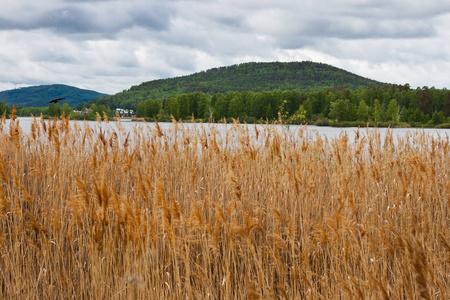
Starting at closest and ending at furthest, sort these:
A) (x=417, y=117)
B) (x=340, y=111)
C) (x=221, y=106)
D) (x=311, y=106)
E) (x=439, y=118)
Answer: (x=439, y=118), (x=340, y=111), (x=417, y=117), (x=311, y=106), (x=221, y=106)

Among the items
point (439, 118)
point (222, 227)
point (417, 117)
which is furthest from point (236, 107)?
point (222, 227)

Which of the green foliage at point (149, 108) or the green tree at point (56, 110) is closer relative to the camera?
the green tree at point (56, 110)

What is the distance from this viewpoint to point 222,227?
3795 mm

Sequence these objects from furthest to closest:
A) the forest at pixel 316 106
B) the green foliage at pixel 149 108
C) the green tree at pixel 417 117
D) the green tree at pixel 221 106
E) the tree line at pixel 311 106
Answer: the green tree at pixel 221 106, the green foliage at pixel 149 108, the tree line at pixel 311 106, the forest at pixel 316 106, the green tree at pixel 417 117

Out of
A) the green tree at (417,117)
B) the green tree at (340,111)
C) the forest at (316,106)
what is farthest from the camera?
the forest at (316,106)

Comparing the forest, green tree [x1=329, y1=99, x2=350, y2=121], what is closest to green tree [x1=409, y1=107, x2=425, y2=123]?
the forest

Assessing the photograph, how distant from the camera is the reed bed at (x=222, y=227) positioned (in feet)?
7.95

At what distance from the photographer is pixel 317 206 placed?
4375 mm

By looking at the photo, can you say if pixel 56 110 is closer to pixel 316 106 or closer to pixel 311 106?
pixel 311 106

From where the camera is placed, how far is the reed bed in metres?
2.42

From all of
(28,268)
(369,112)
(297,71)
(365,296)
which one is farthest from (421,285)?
(297,71)

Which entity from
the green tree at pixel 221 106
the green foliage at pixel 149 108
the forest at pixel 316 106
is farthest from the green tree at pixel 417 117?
the green foliage at pixel 149 108

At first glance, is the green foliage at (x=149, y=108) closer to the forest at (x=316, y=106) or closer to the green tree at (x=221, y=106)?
the forest at (x=316, y=106)

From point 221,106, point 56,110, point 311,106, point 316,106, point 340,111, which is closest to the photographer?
point 56,110
